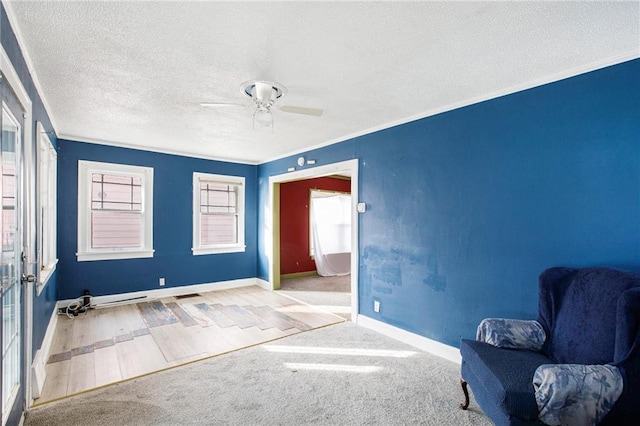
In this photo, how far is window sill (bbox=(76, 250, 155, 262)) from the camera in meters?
4.42

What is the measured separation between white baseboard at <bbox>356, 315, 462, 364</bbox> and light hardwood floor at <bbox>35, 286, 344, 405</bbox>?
0.53m

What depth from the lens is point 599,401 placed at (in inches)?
58.3

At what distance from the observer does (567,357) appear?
1.87 meters

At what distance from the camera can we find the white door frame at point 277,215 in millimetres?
3992

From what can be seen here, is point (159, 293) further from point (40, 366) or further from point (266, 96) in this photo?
point (266, 96)

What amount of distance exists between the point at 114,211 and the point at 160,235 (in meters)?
0.74

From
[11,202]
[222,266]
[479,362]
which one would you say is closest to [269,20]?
[11,202]

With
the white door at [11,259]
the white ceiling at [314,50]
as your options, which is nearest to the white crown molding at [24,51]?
the white ceiling at [314,50]

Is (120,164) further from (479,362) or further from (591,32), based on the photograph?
(591,32)

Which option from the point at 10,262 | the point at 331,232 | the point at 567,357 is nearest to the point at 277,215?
the point at 331,232

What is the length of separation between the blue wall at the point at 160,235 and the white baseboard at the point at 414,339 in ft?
9.87

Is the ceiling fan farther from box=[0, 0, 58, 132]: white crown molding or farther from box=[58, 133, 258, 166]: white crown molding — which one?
box=[58, 133, 258, 166]: white crown molding

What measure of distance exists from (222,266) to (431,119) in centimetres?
437

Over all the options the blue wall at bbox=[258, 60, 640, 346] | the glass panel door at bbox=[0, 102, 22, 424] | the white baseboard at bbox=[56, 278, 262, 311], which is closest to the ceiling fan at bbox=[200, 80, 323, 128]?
the glass panel door at bbox=[0, 102, 22, 424]
